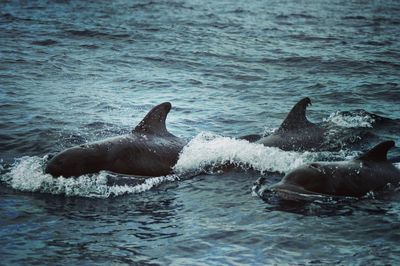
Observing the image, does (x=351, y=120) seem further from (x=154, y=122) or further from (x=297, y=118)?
(x=154, y=122)

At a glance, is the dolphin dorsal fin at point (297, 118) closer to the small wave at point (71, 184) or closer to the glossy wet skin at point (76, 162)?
the small wave at point (71, 184)

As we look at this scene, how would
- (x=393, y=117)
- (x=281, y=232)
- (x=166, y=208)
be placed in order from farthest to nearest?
(x=393, y=117) < (x=166, y=208) < (x=281, y=232)

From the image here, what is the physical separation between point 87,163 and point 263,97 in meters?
9.29

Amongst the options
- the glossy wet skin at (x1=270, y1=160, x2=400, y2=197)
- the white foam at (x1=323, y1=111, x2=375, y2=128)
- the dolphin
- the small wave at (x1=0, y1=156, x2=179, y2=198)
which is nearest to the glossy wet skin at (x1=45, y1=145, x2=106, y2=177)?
the small wave at (x1=0, y1=156, x2=179, y2=198)

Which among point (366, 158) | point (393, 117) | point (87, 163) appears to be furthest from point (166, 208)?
point (393, 117)

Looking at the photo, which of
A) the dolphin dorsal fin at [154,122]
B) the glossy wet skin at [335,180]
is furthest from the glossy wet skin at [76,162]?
the glossy wet skin at [335,180]

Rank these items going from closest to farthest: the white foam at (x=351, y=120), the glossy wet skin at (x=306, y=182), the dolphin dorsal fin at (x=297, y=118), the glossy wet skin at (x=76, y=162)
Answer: the glossy wet skin at (x=306, y=182) → the glossy wet skin at (x=76, y=162) → the dolphin dorsal fin at (x=297, y=118) → the white foam at (x=351, y=120)

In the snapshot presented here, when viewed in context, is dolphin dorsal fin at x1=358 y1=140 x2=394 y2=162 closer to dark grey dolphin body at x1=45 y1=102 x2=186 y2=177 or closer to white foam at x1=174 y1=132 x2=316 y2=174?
white foam at x1=174 y1=132 x2=316 y2=174

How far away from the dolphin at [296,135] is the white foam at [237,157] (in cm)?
33

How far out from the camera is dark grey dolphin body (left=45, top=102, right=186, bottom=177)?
36.8ft

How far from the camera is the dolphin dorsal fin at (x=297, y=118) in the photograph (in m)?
13.3

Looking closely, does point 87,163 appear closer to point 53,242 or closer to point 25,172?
point 25,172

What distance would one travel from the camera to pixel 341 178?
10414 mm

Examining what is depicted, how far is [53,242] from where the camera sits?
8.75 m
